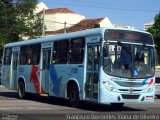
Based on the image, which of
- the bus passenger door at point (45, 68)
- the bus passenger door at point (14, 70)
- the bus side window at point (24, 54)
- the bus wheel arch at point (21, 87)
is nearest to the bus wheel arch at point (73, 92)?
the bus passenger door at point (45, 68)

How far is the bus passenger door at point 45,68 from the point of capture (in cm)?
2189

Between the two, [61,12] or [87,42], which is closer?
[87,42]

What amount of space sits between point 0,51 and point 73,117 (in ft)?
141

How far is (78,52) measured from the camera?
763 inches

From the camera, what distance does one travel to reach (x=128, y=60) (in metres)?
18.2

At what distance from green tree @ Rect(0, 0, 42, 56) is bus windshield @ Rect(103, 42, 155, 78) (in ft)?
122

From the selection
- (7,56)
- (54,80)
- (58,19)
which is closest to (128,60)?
(54,80)

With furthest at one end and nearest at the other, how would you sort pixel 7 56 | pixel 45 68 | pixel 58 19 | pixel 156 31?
pixel 58 19
pixel 156 31
pixel 7 56
pixel 45 68

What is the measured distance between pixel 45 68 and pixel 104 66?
4.95m

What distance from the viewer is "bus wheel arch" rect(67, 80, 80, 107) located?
63.3ft

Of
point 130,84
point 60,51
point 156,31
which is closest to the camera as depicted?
point 130,84

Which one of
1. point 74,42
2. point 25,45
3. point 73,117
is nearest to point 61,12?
point 25,45

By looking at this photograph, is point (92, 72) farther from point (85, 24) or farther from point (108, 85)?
point (85, 24)

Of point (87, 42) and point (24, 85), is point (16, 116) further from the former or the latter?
point (24, 85)
